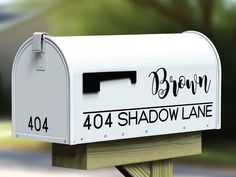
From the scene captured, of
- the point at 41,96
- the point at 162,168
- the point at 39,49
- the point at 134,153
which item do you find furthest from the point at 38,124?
the point at 162,168

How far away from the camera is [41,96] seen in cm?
328

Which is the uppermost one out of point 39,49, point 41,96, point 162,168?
point 39,49

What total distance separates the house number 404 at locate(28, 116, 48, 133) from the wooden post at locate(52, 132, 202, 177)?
0.37ft

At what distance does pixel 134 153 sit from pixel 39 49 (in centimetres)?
60

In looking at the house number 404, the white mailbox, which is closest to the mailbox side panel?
the white mailbox

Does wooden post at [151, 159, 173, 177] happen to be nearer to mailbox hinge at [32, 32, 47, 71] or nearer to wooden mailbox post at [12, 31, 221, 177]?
wooden mailbox post at [12, 31, 221, 177]

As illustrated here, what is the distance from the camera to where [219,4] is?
616 cm

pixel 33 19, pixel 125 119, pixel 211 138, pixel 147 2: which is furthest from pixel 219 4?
pixel 125 119

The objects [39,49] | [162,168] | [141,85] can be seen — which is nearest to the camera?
[39,49]

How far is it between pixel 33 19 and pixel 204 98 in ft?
9.24

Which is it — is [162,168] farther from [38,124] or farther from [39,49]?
[39,49]

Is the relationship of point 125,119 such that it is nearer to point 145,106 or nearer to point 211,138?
point 145,106

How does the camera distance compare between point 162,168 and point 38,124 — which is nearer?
point 38,124

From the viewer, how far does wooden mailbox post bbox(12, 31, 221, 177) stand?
126 inches
